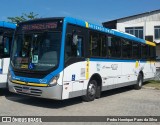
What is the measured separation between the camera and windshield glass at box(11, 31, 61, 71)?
9.93 metres

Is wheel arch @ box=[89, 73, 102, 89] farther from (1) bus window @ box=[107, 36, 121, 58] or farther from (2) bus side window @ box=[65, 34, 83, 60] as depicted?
(2) bus side window @ box=[65, 34, 83, 60]

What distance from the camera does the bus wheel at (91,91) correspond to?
11516 mm

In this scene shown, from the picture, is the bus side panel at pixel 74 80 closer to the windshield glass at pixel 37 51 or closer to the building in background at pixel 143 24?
the windshield glass at pixel 37 51

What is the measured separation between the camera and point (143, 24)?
5059 centimetres

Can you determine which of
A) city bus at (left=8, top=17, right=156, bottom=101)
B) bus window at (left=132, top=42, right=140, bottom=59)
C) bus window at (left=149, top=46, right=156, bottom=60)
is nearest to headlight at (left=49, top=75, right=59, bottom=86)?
city bus at (left=8, top=17, right=156, bottom=101)

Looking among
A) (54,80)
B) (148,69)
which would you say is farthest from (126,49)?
(54,80)

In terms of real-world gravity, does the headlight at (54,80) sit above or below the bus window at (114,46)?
below

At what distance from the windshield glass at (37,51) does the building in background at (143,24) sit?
4060 cm

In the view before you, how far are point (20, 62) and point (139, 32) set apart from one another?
42500 millimetres

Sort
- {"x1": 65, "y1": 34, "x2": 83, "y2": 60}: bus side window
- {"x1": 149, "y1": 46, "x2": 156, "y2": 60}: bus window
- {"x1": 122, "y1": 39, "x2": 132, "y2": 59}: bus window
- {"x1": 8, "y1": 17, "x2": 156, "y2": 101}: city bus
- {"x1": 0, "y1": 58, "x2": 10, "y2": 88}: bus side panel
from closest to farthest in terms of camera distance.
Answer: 1. {"x1": 8, "y1": 17, "x2": 156, "y2": 101}: city bus
2. {"x1": 65, "y1": 34, "x2": 83, "y2": 60}: bus side window
3. {"x1": 0, "y1": 58, "x2": 10, "y2": 88}: bus side panel
4. {"x1": 122, "y1": 39, "x2": 132, "y2": 59}: bus window
5. {"x1": 149, "y1": 46, "x2": 156, "y2": 60}: bus window

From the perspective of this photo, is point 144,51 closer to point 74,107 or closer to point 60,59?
point 74,107

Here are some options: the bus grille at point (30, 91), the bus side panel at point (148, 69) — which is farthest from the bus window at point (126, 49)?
the bus grille at point (30, 91)

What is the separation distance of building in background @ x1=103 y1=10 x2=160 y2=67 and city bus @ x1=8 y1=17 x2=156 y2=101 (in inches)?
1513

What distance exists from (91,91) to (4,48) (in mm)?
3919
